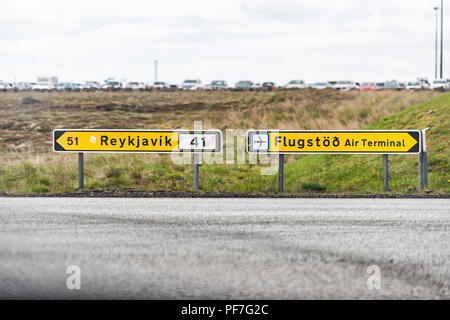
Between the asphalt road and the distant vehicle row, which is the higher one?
the distant vehicle row

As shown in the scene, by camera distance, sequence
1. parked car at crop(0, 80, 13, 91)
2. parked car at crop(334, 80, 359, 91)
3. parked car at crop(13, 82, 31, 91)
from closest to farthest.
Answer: parked car at crop(334, 80, 359, 91)
parked car at crop(13, 82, 31, 91)
parked car at crop(0, 80, 13, 91)

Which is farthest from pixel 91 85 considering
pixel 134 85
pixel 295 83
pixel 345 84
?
pixel 345 84

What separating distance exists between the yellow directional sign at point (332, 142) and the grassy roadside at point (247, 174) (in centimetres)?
97

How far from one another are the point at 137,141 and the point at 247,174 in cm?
467

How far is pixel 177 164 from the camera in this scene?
2019cm

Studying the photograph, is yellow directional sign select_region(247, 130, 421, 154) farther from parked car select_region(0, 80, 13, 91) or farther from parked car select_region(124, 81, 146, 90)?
parked car select_region(0, 80, 13, 91)

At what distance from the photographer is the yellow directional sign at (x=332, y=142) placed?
15984 millimetres

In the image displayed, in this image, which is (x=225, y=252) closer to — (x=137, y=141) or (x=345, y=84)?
(x=137, y=141)

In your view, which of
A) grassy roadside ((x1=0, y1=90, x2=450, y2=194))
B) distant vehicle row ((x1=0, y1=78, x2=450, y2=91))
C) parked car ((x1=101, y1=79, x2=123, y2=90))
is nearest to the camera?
grassy roadside ((x1=0, y1=90, x2=450, y2=194))

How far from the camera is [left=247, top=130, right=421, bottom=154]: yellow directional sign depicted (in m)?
16.0

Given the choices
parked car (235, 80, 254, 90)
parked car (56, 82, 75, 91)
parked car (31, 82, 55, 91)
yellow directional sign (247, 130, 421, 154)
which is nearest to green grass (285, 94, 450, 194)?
yellow directional sign (247, 130, 421, 154)

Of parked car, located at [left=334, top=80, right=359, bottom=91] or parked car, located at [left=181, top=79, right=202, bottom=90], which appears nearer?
parked car, located at [left=334, top=80, right=359, bottom=91]
